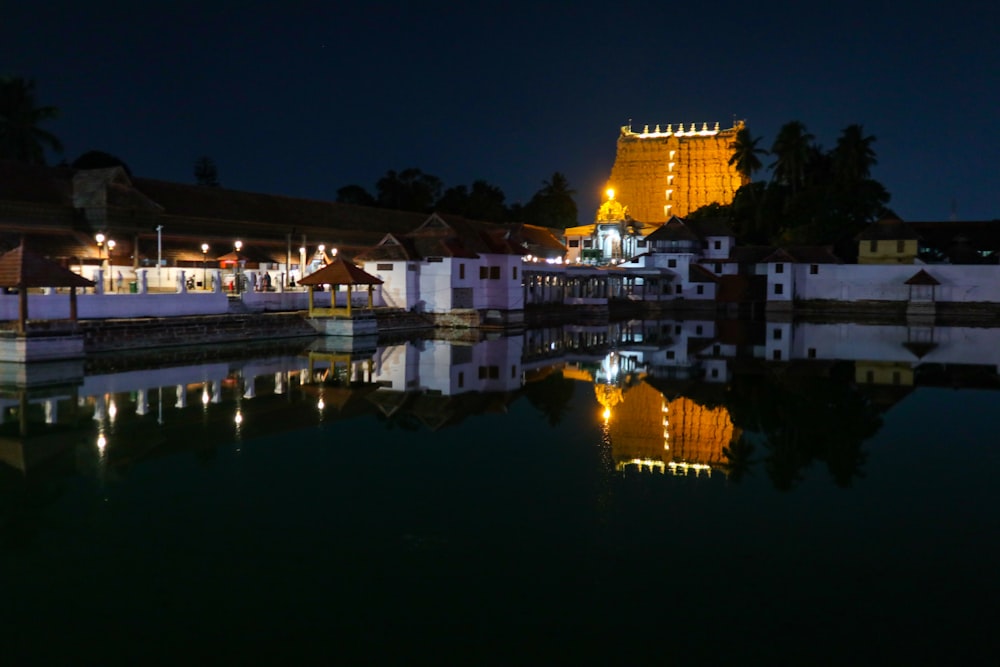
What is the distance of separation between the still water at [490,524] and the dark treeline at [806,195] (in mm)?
34138

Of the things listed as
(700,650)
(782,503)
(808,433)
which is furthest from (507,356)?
(700,650)

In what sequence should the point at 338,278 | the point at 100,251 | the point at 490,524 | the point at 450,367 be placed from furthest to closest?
the point at 100,251 < the point at 338,278 < the point at 450,367 < the point at 490,524

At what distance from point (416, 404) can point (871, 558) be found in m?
8.96

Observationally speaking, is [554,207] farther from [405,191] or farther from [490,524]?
[490,524]

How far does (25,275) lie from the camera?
1755 cm

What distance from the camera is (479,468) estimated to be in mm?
10359

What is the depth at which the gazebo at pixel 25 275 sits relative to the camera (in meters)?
17.5

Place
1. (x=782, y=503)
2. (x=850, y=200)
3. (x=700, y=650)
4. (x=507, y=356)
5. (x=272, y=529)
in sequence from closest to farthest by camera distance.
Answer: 1. (x=700, y=650)
2. (x=272, y=529)
3. (x=782, y=503)
4. (x=507, y=356)
5. (x=850, y=200)

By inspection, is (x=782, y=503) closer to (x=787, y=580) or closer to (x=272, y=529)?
(x=787, y=580)

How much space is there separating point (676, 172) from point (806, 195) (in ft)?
56.5

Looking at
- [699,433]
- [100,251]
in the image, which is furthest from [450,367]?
[100,251]

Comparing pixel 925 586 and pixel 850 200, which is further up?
pixel 850 200

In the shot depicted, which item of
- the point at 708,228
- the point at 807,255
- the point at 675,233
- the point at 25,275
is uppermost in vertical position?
the point at 708,228

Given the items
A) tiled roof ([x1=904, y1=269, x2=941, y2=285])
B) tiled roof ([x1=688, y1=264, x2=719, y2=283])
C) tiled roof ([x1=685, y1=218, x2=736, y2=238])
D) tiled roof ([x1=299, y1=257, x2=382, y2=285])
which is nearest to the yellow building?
tiled roof ([x1=904, y1=269, x2=941, y2=285])
